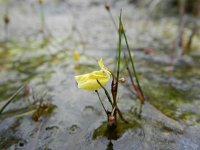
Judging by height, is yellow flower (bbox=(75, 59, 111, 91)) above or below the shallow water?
above

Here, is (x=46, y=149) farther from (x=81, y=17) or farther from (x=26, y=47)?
(x=81, y=17)

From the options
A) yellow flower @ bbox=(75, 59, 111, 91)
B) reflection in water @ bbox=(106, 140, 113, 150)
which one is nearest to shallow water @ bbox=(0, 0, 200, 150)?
reflection in water @ bbox=(106, 140, 113, 150)

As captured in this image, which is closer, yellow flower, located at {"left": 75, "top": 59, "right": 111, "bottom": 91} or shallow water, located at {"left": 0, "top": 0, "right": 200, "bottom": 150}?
yellow flower, located at {"left": 75, "top": 59, "right": 111, "bottom": 91}

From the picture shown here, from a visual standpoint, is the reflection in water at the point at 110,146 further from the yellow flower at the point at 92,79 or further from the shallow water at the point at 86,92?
the yellow flower at the point at 92,79

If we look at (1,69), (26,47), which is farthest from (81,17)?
(1,69)

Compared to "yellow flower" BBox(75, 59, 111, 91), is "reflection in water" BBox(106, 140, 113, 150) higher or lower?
lower

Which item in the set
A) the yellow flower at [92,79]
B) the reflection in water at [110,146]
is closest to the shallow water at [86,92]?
the reflection in water at [110,146]

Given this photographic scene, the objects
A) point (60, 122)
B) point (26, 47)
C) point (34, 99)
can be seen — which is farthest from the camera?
point (26, 47)

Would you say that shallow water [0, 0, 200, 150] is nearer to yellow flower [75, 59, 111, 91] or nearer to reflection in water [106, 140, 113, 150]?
reflection in water [106, 140, 113, 150]
